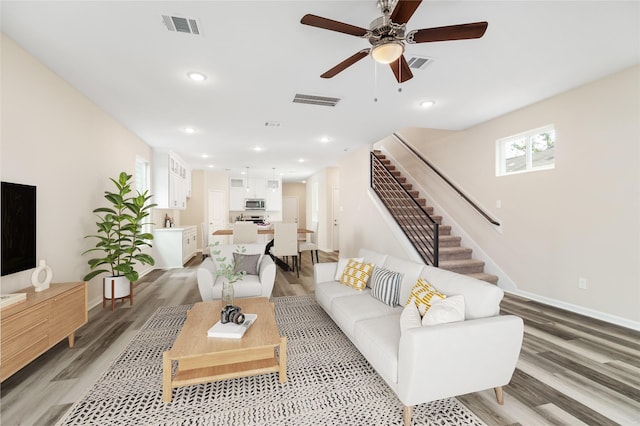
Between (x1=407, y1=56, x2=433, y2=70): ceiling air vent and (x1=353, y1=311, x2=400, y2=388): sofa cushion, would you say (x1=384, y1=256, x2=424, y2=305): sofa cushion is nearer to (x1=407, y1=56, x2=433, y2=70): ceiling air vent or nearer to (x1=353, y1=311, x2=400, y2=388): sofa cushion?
(x1=353, y1=311, x2=400, y2=388): sofa cushion

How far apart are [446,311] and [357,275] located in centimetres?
142

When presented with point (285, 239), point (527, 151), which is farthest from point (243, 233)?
point (527, 151)

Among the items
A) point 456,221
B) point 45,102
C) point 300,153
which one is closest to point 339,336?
point 456,221

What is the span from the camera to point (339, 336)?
2.90 m

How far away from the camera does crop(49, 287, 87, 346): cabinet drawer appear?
7.68 feet

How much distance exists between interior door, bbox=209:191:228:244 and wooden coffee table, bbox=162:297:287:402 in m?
7.70

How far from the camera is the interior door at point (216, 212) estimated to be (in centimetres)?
952

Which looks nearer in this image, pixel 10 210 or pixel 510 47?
pixel 10 210

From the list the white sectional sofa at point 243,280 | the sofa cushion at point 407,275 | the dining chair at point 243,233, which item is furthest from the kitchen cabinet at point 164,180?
the sofa cushion at point 407,275

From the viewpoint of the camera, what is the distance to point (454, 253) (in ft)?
15.9

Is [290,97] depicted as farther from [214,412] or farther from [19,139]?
[214,412]

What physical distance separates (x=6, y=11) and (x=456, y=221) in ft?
20.2

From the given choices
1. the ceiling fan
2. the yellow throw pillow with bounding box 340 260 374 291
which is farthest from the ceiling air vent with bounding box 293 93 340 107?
the yellow throw pillow with bounding box 340 260 374 291

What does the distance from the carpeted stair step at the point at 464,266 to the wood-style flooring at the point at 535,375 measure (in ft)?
3.46
